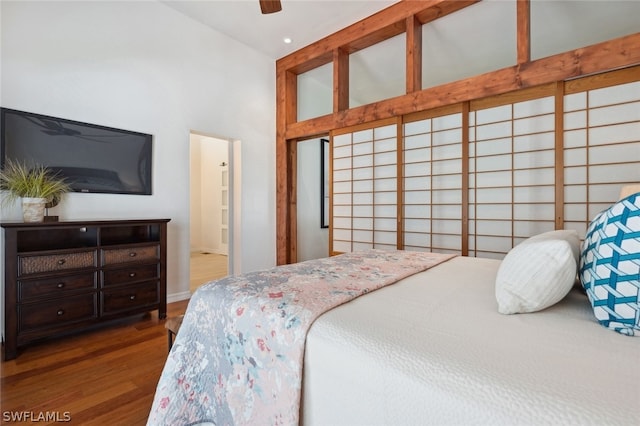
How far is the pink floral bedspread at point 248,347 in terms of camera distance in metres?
0.79

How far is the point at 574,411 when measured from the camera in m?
0.45

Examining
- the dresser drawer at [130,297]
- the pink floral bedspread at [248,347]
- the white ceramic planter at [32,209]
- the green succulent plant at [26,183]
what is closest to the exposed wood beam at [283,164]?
the dresser drawer at [130,297]

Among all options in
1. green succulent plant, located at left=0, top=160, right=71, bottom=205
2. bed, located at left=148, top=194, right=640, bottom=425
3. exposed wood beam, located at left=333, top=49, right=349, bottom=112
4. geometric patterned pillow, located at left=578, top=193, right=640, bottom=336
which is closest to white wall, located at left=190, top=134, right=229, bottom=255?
exposed wood beam, located at left=333, top=49, right=349, bottom=112

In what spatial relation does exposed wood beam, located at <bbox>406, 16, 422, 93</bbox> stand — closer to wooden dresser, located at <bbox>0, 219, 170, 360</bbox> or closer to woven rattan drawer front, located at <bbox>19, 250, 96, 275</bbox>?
wooden dresser, located at <bbox>0, 219, 170, 360</bbox>

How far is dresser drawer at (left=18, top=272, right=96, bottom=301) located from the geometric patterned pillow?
2826 millimetres

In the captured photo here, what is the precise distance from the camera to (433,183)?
313 cm

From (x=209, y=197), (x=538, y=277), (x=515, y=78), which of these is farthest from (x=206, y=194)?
(x=538, y=277)

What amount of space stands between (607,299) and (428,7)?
309 cm

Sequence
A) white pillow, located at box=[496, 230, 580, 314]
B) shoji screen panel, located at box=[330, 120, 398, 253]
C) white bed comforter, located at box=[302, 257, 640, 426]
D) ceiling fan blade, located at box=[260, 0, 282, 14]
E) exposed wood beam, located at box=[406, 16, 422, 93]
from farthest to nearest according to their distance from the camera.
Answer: shoji screen panel, located at box=[330, 120, 398, 253], exposed wood beam, located at box=[406, 16, 422, 93], ceiling fan blade, located at box=[260, 0, 282, 14], white pillow, located at box=[496, 230, 580, 314], white bed comforter, located at box=[302, 257, 640, 426]

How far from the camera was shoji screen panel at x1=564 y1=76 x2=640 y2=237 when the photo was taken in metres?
2.21

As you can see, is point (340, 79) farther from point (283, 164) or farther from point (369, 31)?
point (283, 164)

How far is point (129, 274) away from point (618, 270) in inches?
113

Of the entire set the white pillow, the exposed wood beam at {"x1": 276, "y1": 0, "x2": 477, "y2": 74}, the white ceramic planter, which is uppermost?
the exposed wood beam at {"x1": 276, "y1": 0, "x2": 477, "y2": 74}

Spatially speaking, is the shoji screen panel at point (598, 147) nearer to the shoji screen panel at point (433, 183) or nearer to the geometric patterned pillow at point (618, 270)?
the shoji screen panel at point (433, 183)
